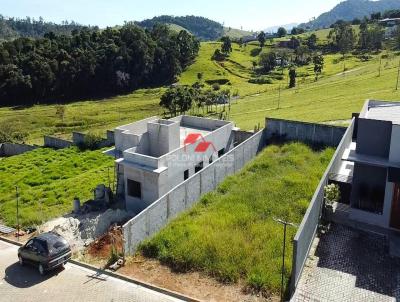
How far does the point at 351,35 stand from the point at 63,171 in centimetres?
9728

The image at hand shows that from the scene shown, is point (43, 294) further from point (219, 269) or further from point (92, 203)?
point (92, 203)

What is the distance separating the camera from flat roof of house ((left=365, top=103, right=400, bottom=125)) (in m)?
22.5

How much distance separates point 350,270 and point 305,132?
18.5 meters

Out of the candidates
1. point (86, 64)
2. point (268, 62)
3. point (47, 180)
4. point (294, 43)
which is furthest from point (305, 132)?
point (294, 43)

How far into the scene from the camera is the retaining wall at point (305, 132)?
105ft

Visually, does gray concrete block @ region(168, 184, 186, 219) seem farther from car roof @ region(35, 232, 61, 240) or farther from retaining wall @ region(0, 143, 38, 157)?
retaining wall @ region(0, 143, 38, 157)

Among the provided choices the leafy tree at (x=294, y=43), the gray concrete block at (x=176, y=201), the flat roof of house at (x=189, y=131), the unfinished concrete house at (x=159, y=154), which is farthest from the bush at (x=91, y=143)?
the leafy tree at (x=294, y=43)

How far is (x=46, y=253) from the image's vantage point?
17297 mm

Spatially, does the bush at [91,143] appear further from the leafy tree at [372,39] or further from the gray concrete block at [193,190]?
the leafy tree at [372,39]

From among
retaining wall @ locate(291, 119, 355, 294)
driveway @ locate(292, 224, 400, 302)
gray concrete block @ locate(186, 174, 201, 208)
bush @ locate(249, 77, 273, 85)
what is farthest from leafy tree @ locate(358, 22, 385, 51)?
driveway @ locate(292, 224, 400, 302)

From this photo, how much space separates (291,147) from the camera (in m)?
31.8

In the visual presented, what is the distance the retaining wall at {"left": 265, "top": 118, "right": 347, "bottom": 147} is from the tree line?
67.2 meters

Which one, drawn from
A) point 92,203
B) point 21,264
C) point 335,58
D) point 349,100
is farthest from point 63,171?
point 335,58

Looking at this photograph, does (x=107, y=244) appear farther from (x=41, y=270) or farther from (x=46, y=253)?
(x=41, y=270)
